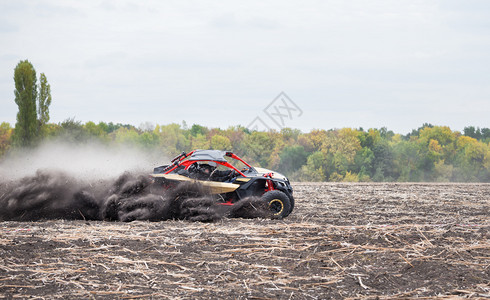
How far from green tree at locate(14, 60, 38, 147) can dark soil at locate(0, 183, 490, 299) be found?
37014 mm

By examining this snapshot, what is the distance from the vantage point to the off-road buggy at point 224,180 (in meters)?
11.9

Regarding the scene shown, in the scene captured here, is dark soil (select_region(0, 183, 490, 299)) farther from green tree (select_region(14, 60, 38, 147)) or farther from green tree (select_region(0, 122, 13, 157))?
green tree (select_region(0, 122, 13, 157))

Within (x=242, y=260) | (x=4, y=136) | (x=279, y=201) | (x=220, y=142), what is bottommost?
(x=242, y=260)

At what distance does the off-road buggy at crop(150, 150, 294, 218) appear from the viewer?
11898 millimetres

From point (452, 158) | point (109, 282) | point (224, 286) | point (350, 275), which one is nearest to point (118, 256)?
point (109, 282)

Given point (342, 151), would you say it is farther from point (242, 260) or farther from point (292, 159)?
point (242, 260)

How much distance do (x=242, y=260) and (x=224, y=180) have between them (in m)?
4.55

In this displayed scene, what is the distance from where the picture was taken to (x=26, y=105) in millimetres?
44906

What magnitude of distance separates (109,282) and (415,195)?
50.6 ft

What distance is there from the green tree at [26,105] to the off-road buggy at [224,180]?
36.8 meters

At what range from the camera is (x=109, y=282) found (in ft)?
21.8

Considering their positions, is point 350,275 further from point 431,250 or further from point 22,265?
point 22,265

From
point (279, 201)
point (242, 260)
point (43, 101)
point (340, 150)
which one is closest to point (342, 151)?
point (340, 150)

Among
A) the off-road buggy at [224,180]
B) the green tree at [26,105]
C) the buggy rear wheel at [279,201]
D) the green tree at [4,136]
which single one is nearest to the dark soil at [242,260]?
the buggy rear wheel at [279,201]
